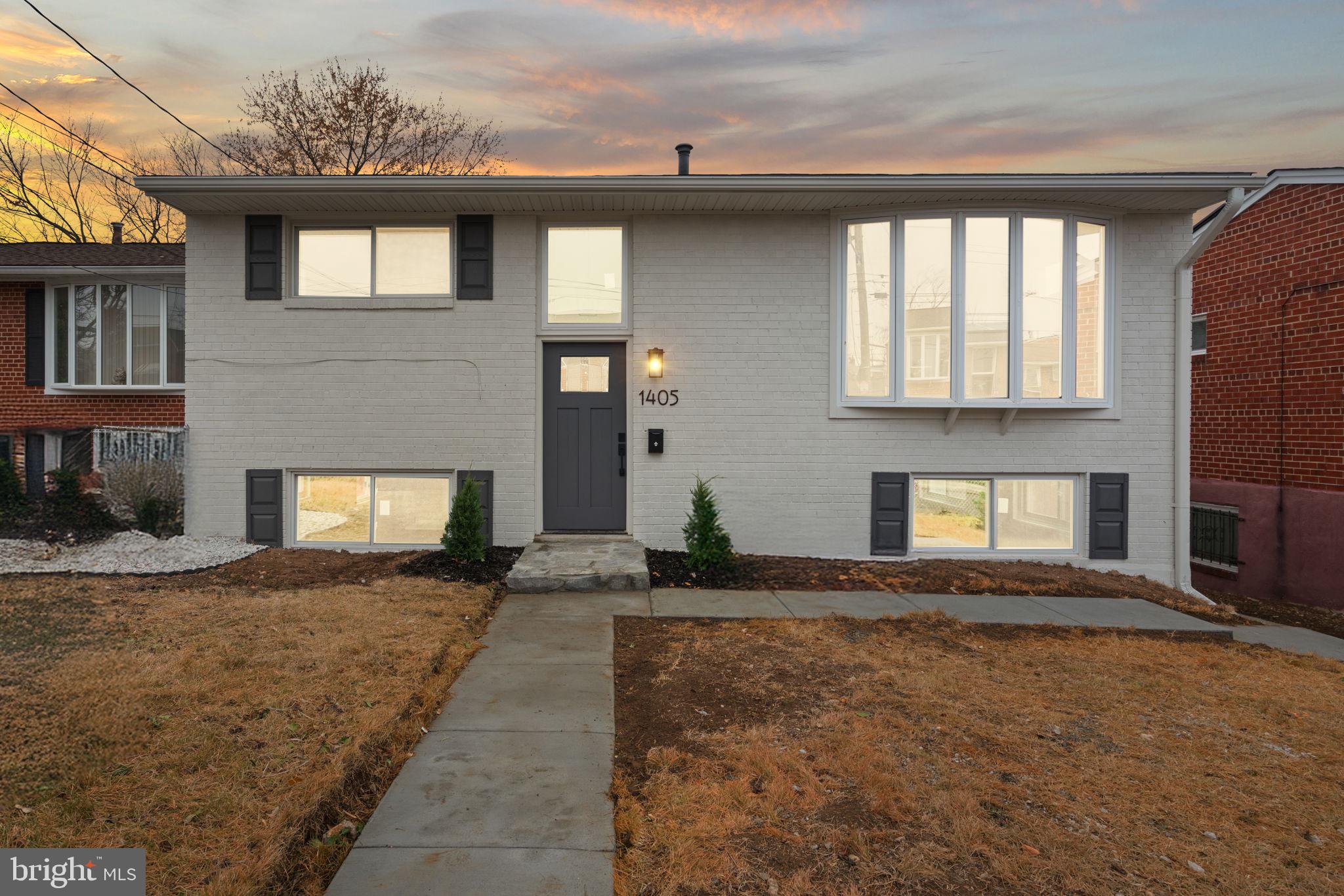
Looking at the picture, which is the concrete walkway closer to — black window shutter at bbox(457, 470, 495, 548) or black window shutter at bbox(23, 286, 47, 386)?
black window shutter at bbox(457, 470, 495, 548)

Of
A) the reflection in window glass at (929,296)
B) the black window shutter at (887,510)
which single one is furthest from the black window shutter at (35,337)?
the reflection in window glass at (929,296)

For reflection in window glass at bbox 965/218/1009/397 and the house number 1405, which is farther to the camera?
the house number 1405

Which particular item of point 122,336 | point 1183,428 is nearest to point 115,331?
point 122,336

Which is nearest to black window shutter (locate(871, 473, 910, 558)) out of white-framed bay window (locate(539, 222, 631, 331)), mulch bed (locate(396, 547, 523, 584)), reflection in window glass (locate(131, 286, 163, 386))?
Answer: white-framed bay window (locate(539, 222, 631, 331))

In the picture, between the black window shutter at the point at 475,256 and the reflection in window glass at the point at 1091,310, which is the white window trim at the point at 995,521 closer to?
the reflection in window glass at the point at 1091,310

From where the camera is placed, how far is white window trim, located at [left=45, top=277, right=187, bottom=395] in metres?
10.6

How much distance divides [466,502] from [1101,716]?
5591mm

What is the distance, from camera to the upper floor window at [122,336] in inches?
420

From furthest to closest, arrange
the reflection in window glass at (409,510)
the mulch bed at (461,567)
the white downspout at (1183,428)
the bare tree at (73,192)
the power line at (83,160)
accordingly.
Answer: the bare tree at (73,192) → the power line at (83,160) → the reflection in window glass at (409,510) → the white downspout at (1183,428) → the mulch bed at (461,567)

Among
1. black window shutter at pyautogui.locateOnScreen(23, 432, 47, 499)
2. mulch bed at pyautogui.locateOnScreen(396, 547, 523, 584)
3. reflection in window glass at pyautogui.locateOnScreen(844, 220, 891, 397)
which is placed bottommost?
mulch bed at pyautogui.locateOnScreen(396, 547, 523, 584)

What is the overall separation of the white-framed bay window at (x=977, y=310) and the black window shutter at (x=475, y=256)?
4.05m

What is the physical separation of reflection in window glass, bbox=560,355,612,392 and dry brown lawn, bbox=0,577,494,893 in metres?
3.07

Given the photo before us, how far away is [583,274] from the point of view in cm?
776

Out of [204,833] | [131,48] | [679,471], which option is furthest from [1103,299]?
[131,48]
